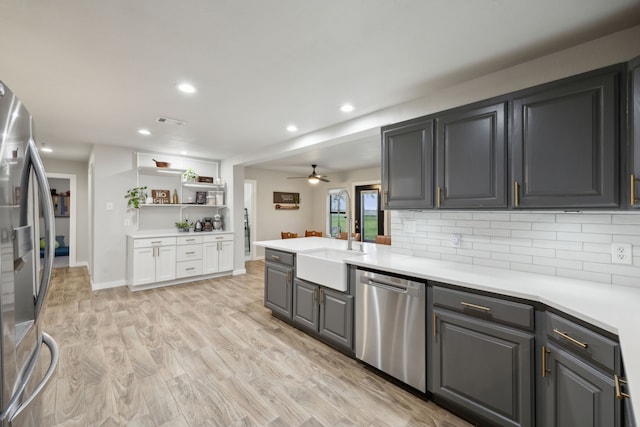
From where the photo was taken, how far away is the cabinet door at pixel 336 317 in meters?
2.43

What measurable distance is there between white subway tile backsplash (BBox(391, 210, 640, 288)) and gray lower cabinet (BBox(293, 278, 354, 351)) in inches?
34.5

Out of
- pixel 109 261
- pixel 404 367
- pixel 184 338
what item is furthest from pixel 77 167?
pixel 404 367

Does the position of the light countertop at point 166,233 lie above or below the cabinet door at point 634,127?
below

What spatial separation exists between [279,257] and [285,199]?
187 inches

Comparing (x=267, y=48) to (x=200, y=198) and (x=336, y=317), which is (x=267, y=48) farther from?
(x=200, y=198)

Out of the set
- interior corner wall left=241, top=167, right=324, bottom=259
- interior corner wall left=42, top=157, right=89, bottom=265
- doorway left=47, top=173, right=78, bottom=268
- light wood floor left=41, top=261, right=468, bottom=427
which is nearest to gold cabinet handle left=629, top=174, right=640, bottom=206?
light wood floor left=41, top=261, right=468, bottom=427

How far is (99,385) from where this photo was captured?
6.91 feet

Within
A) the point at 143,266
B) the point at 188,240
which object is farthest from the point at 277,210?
the point at 143,266

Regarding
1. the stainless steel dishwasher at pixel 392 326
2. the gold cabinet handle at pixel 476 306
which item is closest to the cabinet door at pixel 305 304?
the stainless steel dishwasher at pixel 392 326

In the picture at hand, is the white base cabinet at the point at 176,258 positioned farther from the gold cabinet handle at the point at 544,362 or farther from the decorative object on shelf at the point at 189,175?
the gold cabinet handle at the point at 544,362

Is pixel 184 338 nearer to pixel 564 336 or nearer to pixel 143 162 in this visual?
pixel 564 336

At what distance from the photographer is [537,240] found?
1.97 meters

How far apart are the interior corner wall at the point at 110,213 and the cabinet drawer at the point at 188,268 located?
35.5 inches

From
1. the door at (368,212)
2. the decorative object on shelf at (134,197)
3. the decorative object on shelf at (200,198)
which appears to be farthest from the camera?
the door at (368,212)
